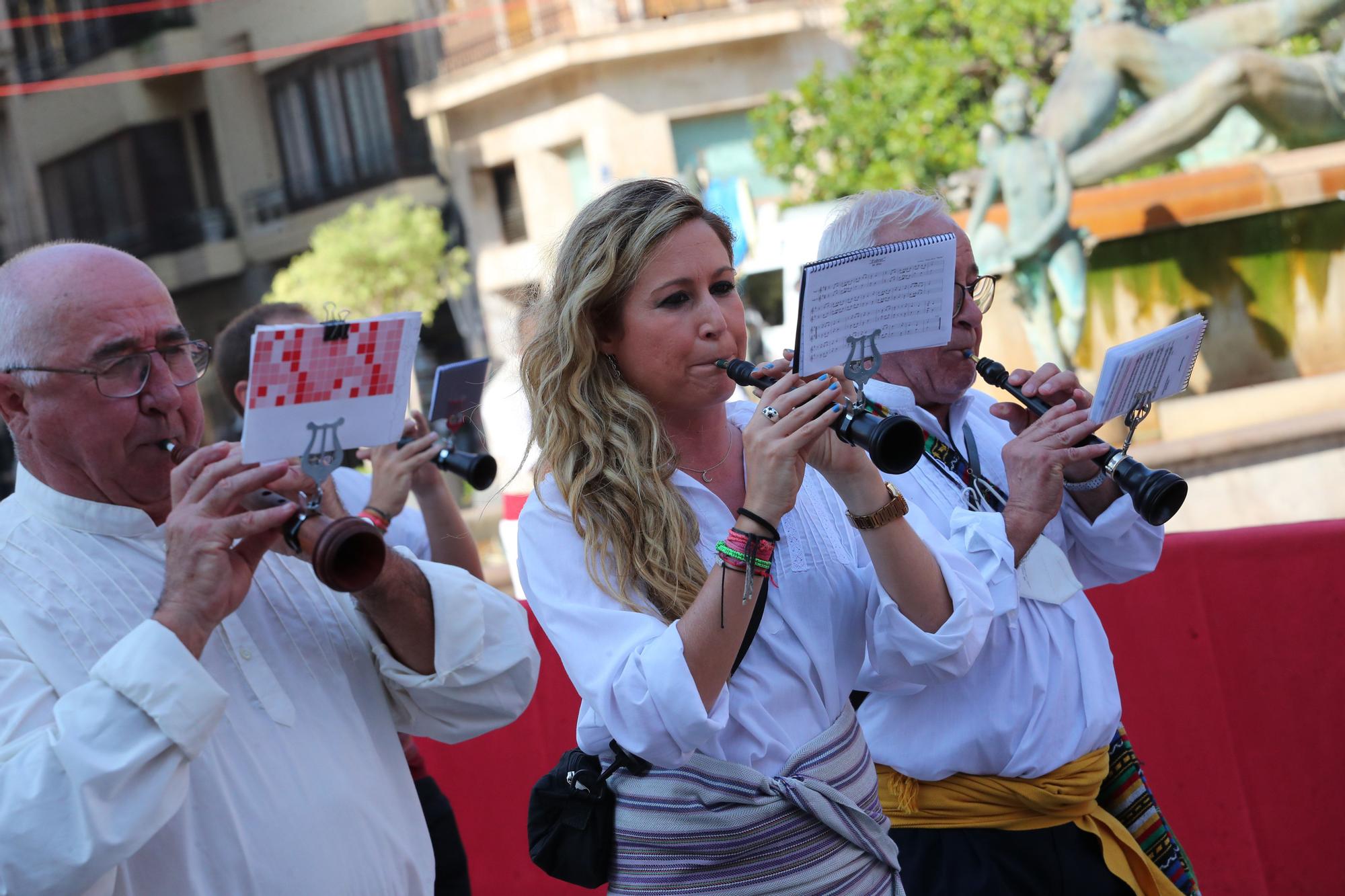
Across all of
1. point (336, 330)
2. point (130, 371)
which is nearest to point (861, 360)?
point (336, 330)

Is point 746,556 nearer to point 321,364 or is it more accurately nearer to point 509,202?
point 321,364

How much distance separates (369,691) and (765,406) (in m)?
0.88

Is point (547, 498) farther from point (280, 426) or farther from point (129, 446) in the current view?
point (129, 446)

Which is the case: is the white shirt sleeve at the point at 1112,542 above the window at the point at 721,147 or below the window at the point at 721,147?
below

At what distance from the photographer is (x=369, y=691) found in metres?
2.34

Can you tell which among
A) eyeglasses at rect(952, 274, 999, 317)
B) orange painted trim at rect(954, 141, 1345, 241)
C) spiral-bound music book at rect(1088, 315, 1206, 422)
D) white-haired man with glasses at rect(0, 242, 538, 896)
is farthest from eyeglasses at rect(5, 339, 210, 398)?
orange painted trim at rect(954, 141, 1345, 241)

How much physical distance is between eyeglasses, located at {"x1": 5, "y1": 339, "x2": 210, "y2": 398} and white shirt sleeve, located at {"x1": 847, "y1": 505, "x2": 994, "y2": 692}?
48.1 inches

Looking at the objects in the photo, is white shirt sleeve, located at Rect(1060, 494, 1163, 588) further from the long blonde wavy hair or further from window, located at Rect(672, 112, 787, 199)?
window, located at Rect(672, 112, 787, 199)

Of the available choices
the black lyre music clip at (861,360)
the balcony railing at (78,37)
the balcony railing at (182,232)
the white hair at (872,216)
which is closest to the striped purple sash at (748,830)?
the black lyre music clip at (861,360)

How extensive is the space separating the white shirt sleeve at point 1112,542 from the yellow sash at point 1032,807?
0.43 meters

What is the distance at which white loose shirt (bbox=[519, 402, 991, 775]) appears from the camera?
2.02 meters

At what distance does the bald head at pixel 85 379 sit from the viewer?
2137mm

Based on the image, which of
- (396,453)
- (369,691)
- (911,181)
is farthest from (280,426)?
(911,181)

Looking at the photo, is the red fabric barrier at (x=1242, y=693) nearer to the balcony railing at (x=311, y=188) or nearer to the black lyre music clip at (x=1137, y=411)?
the black lyre music clip at (x=1137, y=411)
